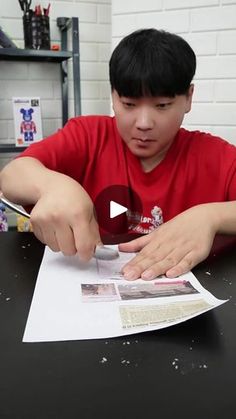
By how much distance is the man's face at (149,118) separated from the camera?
729 mm

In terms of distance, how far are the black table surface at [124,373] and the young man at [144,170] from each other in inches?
4.8

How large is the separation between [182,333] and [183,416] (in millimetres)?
104

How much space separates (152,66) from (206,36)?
1046mm

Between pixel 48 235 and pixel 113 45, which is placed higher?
pixel 113 45

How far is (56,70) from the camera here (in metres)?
1.91

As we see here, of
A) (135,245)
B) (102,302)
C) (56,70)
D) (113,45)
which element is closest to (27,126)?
(56,70)

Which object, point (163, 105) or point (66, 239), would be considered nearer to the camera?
point (66, 239)

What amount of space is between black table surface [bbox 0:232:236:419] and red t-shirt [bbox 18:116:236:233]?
456 mm

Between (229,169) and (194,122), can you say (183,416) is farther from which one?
(194,122)

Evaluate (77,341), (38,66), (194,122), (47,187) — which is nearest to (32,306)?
(77,341)

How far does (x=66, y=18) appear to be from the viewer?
70.7 inches

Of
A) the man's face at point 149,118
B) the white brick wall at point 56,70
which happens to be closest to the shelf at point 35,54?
the white brick wall at point 56,70

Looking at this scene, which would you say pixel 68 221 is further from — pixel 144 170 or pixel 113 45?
pixel 113 45
